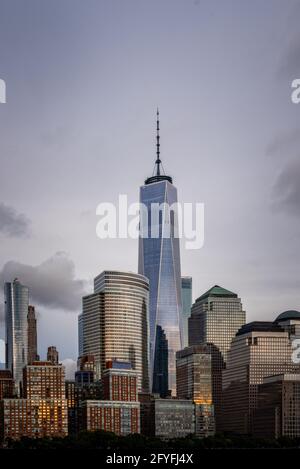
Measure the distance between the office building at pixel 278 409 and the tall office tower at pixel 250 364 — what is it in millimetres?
6067

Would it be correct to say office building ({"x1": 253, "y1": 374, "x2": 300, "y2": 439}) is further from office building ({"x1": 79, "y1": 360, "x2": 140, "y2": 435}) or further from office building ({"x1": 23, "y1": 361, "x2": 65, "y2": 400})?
office building ({"x1": 23, "y1": 361, "x2": 65, "y2": 400})

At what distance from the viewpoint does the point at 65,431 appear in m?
160

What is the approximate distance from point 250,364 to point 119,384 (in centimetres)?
2601

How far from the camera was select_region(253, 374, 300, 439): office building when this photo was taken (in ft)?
546

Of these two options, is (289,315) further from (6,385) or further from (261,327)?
(6,385)

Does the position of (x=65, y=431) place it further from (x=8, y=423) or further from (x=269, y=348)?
(x=269, y=348)

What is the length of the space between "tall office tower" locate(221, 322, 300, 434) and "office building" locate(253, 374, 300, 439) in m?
6.07

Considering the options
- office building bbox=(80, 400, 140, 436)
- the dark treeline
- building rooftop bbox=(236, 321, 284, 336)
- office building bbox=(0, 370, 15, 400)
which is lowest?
the dark treeline

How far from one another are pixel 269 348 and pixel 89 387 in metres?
32.9

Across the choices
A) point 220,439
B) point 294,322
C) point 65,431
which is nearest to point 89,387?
point 65,431

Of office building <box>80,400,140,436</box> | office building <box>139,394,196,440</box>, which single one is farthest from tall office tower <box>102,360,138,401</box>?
office building <box>139,394,196,440</box>

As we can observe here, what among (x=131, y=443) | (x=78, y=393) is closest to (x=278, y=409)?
(x=78, y=393)

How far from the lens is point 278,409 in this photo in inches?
6644
